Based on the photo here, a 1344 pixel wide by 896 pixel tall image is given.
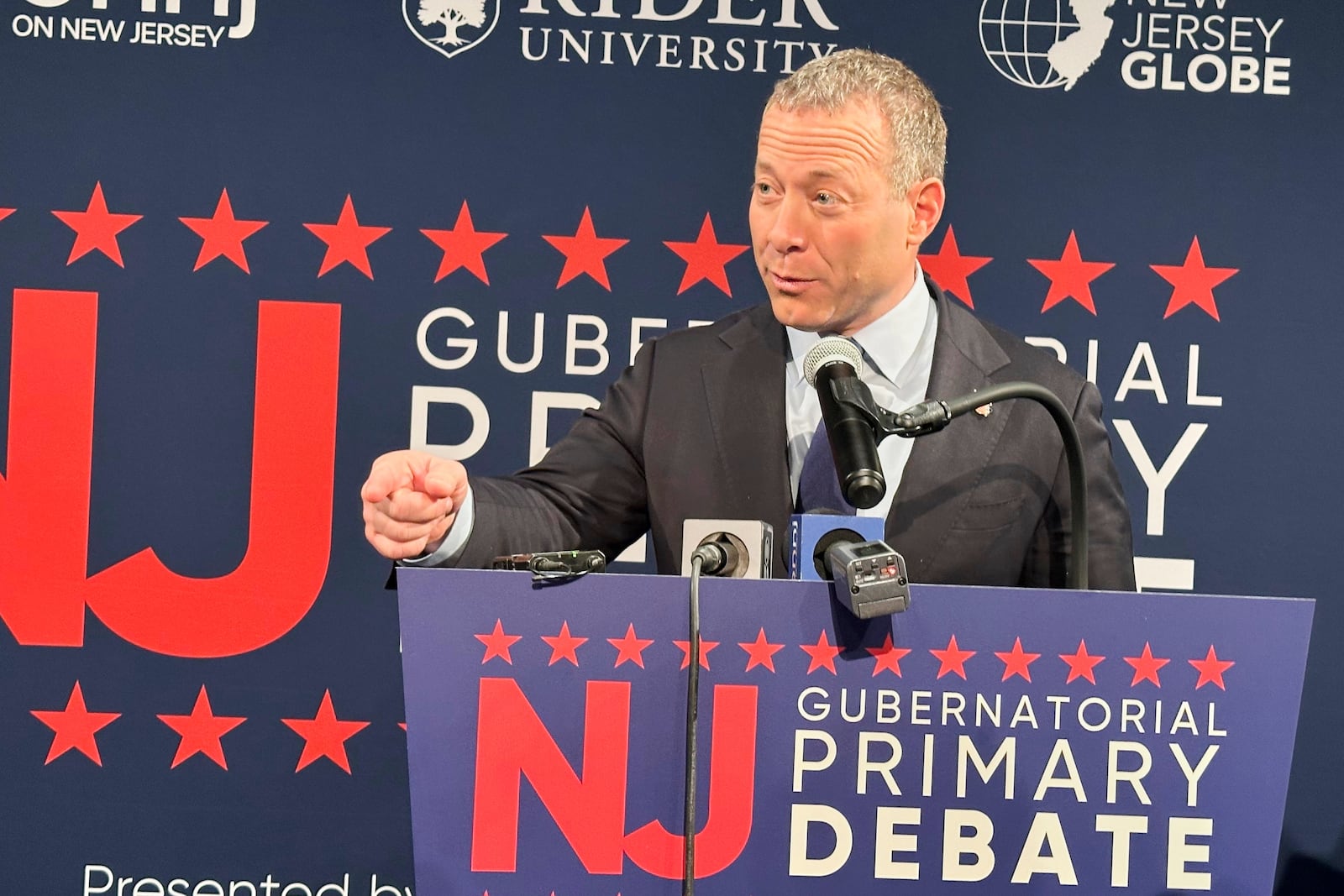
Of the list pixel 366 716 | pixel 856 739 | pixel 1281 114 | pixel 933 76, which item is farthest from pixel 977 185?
pixel 856 739

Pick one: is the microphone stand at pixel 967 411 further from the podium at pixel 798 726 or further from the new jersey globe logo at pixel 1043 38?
the new jersey globe logo at pixel 1043 38

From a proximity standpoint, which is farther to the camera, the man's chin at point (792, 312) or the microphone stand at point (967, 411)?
the man's chin at point (792, 312)

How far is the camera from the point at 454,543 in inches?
60.1

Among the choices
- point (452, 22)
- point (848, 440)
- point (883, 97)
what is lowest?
point (848, 440)

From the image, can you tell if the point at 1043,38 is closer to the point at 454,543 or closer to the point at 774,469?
the point at 774,469

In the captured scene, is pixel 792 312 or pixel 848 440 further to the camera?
pixel 792 312

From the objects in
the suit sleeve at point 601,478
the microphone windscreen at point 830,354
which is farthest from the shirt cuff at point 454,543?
the microphone windscreen at point 830,354

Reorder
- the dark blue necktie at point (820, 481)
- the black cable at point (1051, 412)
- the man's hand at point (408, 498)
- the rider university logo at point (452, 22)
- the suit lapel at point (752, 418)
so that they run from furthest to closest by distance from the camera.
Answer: the rider university logo at point (452, 22), the suit lapel at point (752, 418), the dark blue necktie at point (820, 481), the man's hand at point (408, 498), the black cable at point (1051, 412)

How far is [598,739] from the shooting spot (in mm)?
1182

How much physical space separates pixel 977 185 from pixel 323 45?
47.3 inches

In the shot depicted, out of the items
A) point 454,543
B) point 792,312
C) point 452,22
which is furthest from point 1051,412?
point 452,22

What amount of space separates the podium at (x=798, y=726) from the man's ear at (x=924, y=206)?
78 cm

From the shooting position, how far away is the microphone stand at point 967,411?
1243mm

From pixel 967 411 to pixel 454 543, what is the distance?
0.55 metres
